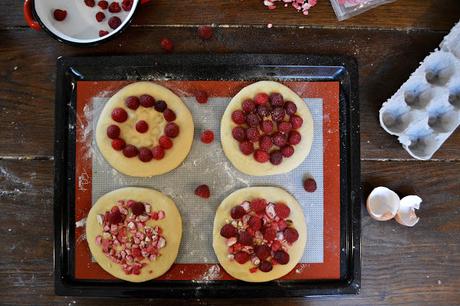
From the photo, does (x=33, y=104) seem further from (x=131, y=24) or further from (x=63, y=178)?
(x=131, y=24)

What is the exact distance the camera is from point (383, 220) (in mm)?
1188

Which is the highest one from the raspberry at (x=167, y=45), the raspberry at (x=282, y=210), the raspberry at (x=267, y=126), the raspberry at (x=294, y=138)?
the raspberry at (x=167, y=45)

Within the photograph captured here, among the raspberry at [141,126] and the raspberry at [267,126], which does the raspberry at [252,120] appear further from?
the raspberry at [141,126]

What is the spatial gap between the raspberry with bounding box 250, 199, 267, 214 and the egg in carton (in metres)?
0.35

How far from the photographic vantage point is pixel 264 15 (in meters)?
1.22

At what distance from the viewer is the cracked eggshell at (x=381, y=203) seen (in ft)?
3.84

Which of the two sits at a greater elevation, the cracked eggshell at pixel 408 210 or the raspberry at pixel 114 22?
the raspberry at pixel 114 22

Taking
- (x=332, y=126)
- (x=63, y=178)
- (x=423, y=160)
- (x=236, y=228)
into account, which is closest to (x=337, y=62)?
(x=332, y=126)

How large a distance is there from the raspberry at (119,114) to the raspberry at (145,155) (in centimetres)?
9

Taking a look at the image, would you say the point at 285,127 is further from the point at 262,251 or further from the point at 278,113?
the point at 262,251

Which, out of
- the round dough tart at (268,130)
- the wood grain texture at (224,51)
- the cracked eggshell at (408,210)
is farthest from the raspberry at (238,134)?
the cracked eggshell at (408,210)

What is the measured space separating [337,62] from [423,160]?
13.0 inches

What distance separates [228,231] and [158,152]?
253mm

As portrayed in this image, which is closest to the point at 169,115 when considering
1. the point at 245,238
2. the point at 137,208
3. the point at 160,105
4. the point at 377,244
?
the point at 160,105
